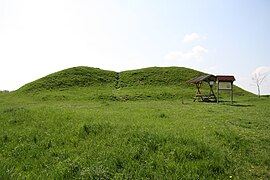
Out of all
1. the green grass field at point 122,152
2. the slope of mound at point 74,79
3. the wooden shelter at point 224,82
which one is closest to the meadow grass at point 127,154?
the green grass field at point 122,152

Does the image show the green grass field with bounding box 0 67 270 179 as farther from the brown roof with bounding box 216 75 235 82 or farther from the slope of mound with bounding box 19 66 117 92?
the slope of mound with bounding box 19 66 117 92

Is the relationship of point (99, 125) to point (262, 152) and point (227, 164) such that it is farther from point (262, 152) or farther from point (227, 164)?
point (262, 152)

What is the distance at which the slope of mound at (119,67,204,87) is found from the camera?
51.0 meters

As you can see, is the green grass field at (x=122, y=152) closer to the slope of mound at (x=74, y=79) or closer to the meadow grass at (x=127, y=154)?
the meadow grass at (x=127, y=154)

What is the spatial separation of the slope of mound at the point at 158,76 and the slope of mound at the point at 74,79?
3.62 metres

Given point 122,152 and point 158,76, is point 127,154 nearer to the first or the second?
point 122,152

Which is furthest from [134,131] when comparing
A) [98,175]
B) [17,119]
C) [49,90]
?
[49,90]

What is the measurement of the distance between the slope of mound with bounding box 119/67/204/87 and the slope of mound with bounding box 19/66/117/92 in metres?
3.62

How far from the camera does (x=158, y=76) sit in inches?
2175

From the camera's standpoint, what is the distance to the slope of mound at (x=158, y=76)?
51.0 metres

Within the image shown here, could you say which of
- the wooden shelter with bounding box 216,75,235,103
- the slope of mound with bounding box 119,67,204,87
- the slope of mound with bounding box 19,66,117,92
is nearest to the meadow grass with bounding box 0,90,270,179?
the wooden shelter with bounding box 216,75,235,103

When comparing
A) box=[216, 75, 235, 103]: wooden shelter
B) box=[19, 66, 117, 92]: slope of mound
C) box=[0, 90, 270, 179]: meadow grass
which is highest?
box=[19, 66, 117, 92]: slope of mound

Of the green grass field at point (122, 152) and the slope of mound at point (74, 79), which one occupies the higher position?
the slope of mound at point (74, 79)

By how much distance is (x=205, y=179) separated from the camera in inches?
217
